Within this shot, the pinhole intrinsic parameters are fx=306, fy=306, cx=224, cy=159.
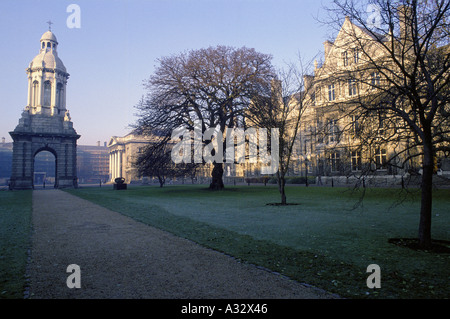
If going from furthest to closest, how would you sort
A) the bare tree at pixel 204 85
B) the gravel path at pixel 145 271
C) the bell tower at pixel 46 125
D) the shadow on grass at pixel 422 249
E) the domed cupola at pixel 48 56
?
the domed cupola at pixel 48 56
the bell tower at pixel 46 125
the bare tree at pixel 204 85
the shadow on grass at pixel 422 249
the gravel path at pixel 145 271

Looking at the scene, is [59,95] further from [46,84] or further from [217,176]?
[217,176]

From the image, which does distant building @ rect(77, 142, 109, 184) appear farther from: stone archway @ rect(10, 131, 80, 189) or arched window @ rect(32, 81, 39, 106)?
stone archway @ rect(10, 131, 80, 189)

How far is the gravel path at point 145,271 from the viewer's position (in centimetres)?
446

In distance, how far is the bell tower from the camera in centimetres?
5122

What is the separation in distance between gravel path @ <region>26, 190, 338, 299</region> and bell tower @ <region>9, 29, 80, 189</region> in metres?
50.8

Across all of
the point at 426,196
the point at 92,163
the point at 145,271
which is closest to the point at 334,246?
the point at 426,196

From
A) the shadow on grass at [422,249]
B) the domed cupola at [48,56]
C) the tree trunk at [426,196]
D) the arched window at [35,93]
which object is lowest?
the shadow on grass at [422,249]

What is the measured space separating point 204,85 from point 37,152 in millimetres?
39861

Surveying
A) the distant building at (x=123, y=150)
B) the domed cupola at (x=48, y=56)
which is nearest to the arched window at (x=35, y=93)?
the domed cupola at (x=48, y=56)

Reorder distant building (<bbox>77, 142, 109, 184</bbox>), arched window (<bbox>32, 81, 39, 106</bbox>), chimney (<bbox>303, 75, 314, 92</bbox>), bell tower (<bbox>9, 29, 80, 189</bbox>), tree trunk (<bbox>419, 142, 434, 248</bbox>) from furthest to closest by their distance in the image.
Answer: distant building (<bbox>77, 142, 109, 184</bbox>), arched window (<bbox>32, 81, 39, 106</bbox>), bell tower (<bbox>9, 29, 80, 189</bbox>), chimney (<bbox>303, 75, 314, 92</bbox>), tree trunk (<bbox>419, 142, 434, 248</bbox>)

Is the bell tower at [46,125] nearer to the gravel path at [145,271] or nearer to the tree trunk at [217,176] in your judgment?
the tree trunk at [217,176]

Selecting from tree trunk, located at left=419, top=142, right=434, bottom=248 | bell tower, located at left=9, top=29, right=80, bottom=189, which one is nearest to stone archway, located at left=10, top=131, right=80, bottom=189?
bell tower, located at left=9, top=29, right=80, bottom=189
